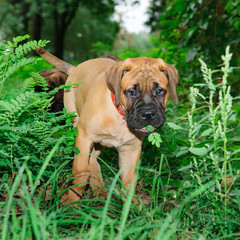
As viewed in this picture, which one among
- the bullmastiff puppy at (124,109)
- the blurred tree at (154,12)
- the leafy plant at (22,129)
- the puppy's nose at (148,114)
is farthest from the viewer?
the blurred tree at (154,12)

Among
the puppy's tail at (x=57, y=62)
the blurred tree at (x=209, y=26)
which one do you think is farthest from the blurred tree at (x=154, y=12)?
the puppy's tail at (x=57, y=62)

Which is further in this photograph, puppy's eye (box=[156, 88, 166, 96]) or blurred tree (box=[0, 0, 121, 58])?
blurred tree (box=[0, 0, 121, 58])

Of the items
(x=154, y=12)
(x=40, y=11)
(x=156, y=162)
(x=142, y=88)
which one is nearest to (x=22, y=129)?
(x=142, y=88)

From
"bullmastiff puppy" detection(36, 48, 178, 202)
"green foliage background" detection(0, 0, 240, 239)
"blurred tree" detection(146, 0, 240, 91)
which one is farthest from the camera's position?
"blurred tree" detection(146, 0, 240, 91)

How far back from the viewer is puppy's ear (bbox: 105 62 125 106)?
328cm

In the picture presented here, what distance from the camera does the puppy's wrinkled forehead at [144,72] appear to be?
3.37 metres

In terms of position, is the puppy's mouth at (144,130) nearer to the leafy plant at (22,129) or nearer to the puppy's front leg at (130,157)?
the puppy's front leg at (130,157)

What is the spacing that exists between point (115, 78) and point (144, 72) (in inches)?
12.5

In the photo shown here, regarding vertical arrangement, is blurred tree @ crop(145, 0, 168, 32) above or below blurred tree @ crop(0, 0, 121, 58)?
below

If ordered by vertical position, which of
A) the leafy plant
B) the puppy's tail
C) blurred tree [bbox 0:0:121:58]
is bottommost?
the leafy plant

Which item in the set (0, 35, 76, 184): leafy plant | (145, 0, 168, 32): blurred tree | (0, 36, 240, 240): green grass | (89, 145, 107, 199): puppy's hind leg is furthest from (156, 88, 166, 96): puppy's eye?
(145, 0, 168, 32): blurred tree

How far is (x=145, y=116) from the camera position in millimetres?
3152

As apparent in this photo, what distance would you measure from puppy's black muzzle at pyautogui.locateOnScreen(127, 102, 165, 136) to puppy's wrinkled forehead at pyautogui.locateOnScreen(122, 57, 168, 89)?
0.85 feet

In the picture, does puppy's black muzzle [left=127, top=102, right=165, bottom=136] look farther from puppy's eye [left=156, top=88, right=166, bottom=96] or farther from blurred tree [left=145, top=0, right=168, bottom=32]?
blurred tree [left=145, top=0, right=168, bottom=32]
